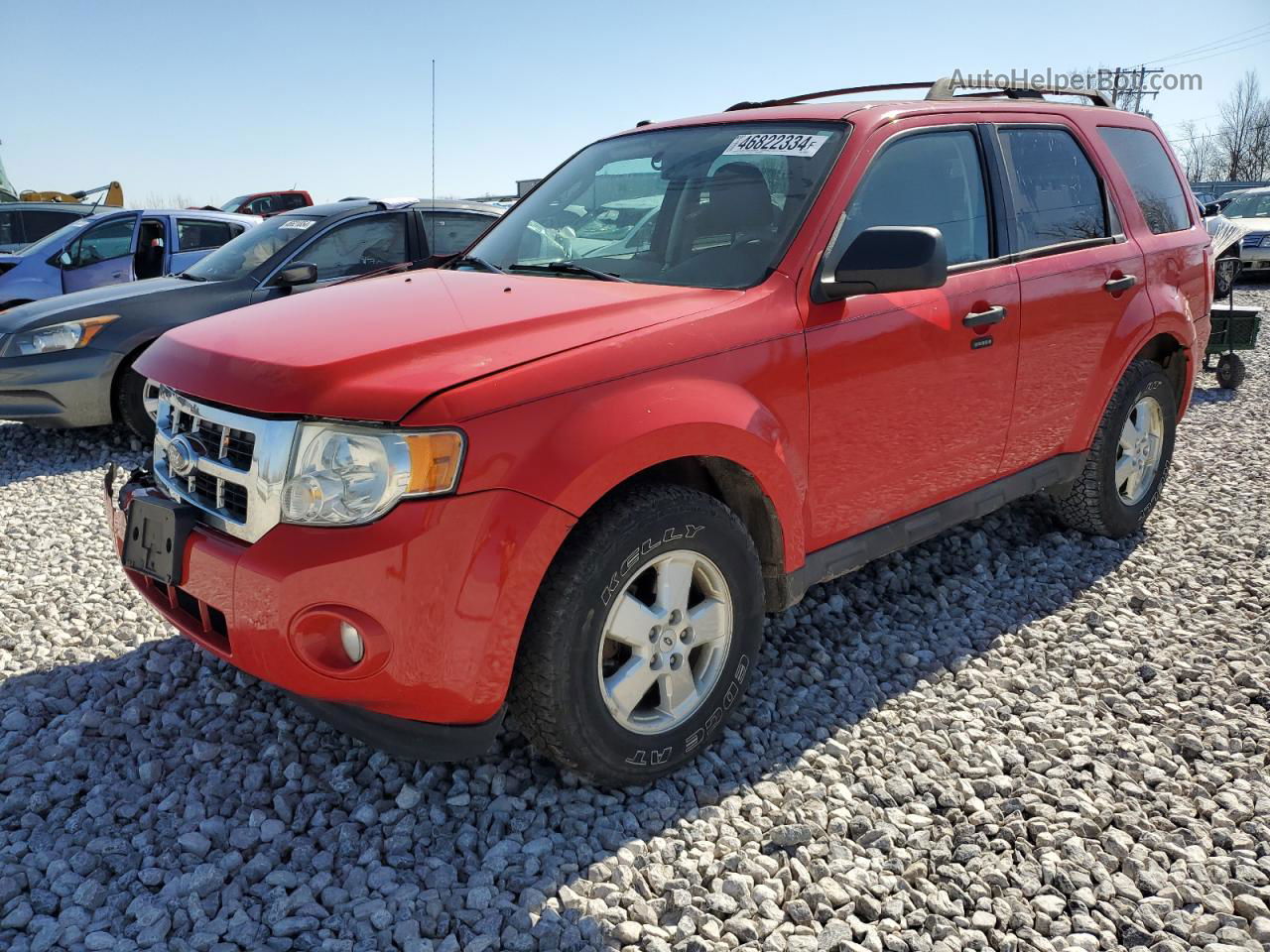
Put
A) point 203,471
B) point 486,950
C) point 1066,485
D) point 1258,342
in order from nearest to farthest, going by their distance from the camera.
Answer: point 486,950 < point 203,471 < point 1066,485 < point 1258,342

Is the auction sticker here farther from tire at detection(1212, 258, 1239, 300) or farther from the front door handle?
tire at detection(1212, 258, 1239, 300)

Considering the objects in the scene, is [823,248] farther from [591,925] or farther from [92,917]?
[92,917]

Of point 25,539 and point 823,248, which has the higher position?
point 823,248

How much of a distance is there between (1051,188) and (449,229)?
4712 millimetres

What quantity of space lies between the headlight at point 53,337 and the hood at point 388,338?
420 cm

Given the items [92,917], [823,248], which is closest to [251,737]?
[92,917]

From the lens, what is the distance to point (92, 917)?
241 cm

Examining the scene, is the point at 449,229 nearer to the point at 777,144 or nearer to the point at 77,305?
the point at 77,305

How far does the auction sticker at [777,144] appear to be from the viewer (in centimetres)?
338

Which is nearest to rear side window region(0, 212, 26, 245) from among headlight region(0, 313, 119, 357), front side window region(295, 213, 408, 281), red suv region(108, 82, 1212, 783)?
headlight region(0, 313, 119, 357)

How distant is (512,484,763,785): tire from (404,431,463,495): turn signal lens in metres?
0.40

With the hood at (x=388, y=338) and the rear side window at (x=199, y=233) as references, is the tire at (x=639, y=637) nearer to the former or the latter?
the hood at (x=388, y=338)

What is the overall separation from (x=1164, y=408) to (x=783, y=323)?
2.82 metres

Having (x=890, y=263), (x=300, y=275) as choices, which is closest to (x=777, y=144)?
(x=890, y=263)
